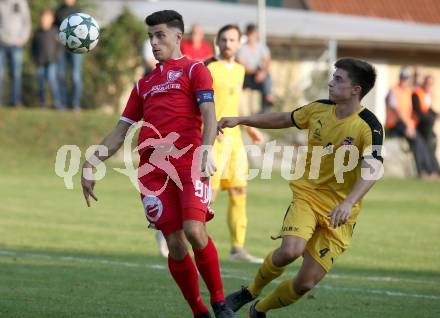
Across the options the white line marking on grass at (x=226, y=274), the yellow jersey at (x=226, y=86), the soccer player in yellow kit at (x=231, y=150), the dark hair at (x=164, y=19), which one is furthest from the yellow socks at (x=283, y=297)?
the yellow jersey at (x=226, y=86)

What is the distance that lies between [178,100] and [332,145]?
1.18 metres

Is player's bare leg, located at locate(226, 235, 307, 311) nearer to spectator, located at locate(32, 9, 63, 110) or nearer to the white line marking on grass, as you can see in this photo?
the white line marking on grass

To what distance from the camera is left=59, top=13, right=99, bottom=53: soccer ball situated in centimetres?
944

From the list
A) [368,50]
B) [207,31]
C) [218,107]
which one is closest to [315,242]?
[218,107]

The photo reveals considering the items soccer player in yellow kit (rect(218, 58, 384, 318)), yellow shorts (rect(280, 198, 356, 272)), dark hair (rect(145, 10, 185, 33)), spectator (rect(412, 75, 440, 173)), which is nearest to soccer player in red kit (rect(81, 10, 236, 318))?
dark hair (rect(145, 10, 185, 33))

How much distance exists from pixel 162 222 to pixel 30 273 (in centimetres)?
318

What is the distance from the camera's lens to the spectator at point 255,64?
2538 centimetres

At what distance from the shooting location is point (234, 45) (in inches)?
523

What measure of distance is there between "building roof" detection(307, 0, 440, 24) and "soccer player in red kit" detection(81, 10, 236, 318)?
112 ft

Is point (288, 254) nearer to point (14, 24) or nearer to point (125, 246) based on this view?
point (125, 246)

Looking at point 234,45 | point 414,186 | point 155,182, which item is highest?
point 234,45

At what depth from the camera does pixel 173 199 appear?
332 inches

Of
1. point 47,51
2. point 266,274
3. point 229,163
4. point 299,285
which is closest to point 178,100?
point 266,274

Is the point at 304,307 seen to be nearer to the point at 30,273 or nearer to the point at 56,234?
the point at 30,273
